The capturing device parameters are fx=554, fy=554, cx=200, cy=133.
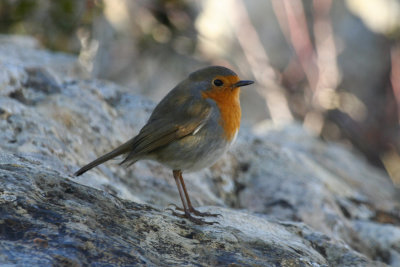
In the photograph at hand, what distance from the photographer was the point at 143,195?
385 centimetres

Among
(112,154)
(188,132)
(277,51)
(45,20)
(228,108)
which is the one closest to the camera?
(112,154)

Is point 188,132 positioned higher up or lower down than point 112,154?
higher up

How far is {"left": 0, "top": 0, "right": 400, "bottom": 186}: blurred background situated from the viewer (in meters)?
8.77

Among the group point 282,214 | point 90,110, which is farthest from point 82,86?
point 282,214

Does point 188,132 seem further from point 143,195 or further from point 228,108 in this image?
point 143,195

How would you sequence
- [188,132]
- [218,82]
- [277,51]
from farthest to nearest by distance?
[277,51] → [218,82] → [188,132]

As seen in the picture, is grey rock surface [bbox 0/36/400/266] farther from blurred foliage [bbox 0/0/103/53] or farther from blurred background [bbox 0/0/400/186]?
blurred background [bbox 0/0/400/186]

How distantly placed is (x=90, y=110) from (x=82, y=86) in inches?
14.3

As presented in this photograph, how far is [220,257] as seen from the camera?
2.54 metres

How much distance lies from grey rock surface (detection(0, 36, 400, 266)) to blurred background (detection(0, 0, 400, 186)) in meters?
2.53

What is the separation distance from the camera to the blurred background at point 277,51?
28.8 feet

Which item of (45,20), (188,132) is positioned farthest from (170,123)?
(45,20)

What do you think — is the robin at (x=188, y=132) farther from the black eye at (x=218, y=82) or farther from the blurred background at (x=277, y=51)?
the blurred background at (x=277, y=51)

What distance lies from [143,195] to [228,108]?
2.77 feet
